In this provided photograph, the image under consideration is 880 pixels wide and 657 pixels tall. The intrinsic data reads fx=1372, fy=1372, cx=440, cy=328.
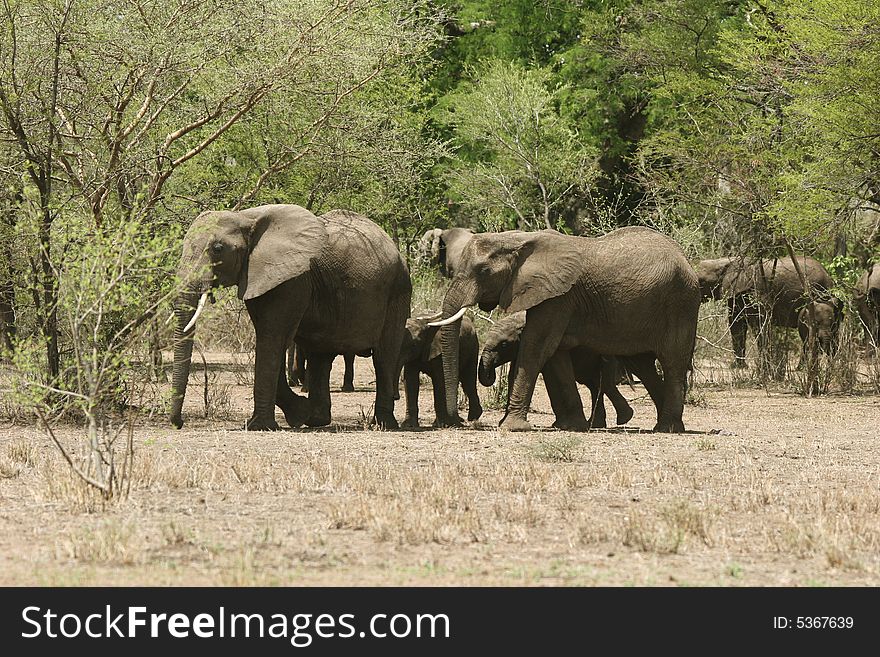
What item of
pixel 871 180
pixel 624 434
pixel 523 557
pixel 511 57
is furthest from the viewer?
pixel 511 57

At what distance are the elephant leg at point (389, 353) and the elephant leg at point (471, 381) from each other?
1.01m

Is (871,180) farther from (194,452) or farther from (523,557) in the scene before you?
(523,557)

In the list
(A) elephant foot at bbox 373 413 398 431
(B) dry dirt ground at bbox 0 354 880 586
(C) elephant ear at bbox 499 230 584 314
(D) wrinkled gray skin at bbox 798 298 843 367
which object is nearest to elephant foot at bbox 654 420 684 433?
(B) dry dirt ground at bbox 0 354 880 586

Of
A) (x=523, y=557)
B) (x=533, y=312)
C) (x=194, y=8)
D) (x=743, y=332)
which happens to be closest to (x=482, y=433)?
(x=533, y=312)

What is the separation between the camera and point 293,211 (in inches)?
604

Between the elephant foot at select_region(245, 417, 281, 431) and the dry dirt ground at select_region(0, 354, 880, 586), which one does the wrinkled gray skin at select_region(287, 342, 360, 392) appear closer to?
Result: the elephant foot at select_region(245, 417, 281, 431)

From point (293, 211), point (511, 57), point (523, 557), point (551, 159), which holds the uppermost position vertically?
point (511, 57)

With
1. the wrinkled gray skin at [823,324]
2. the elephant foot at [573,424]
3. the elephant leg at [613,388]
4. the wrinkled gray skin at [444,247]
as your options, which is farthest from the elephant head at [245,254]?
the wrinkled gray skin at [823,324]

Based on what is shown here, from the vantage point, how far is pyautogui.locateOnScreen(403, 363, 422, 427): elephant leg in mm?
16438

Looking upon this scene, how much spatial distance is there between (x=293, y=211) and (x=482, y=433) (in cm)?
325

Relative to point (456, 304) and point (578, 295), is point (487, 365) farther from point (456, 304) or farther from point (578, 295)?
point (578, 295)

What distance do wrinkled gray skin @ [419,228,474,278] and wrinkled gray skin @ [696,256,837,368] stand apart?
4128mm

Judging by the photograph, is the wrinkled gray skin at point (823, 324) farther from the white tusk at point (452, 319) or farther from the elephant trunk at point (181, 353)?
the elephant trunk at point (181, 353)

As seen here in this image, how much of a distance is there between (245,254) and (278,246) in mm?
369
